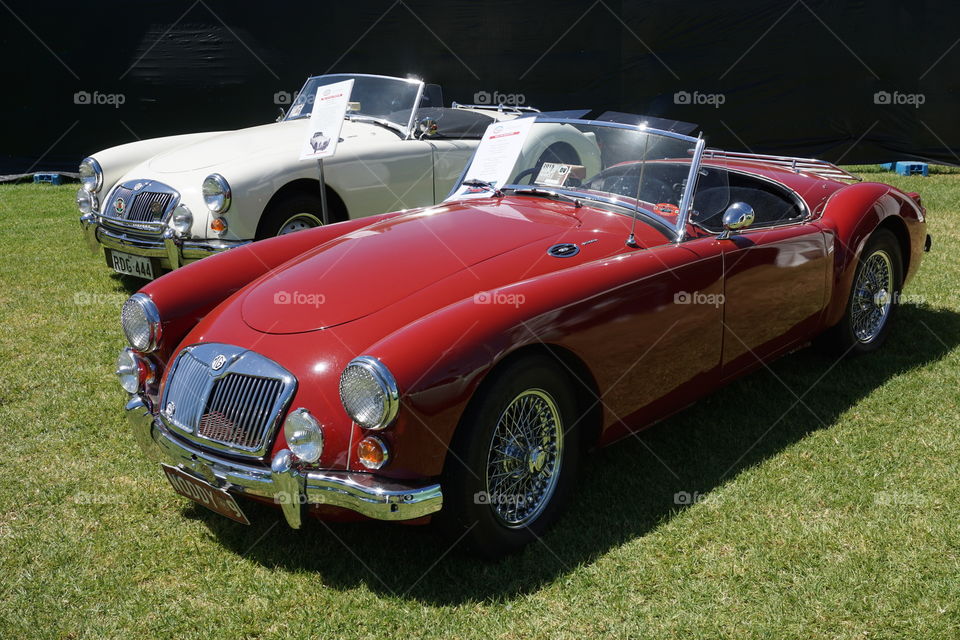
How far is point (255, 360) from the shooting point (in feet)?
9.58

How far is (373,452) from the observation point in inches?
103

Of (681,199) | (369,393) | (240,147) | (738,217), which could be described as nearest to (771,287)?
(738,217)

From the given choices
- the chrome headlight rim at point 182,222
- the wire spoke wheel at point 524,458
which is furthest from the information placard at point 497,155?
the chrome headlight rim at point 182,222

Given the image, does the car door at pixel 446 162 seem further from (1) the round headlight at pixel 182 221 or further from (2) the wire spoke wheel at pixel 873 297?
(2) the wire spoke wheel at pixel 873 297

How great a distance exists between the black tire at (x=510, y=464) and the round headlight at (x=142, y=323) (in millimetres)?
1452

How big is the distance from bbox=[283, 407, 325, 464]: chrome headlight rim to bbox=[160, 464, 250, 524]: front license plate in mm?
308

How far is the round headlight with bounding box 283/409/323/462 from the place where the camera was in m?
2.67

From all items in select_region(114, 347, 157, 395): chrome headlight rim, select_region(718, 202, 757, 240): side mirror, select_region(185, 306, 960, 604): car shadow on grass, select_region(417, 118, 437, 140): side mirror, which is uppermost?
select_region(718, 202, 757, 240): side mirror

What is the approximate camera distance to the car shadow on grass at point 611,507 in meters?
2.86

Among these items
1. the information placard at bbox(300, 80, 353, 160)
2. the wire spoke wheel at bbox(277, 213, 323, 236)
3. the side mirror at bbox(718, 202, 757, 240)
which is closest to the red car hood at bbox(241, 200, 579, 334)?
the side mirror at bbox(718, 202, 757, 240)

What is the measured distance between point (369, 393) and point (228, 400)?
622 millimetres

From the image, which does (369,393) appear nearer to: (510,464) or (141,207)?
(510,464)

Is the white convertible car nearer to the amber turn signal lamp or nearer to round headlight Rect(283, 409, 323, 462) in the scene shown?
round headlight Rect(283, 409, 323, 462)

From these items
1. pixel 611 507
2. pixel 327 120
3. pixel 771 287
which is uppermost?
pixel 327 120
